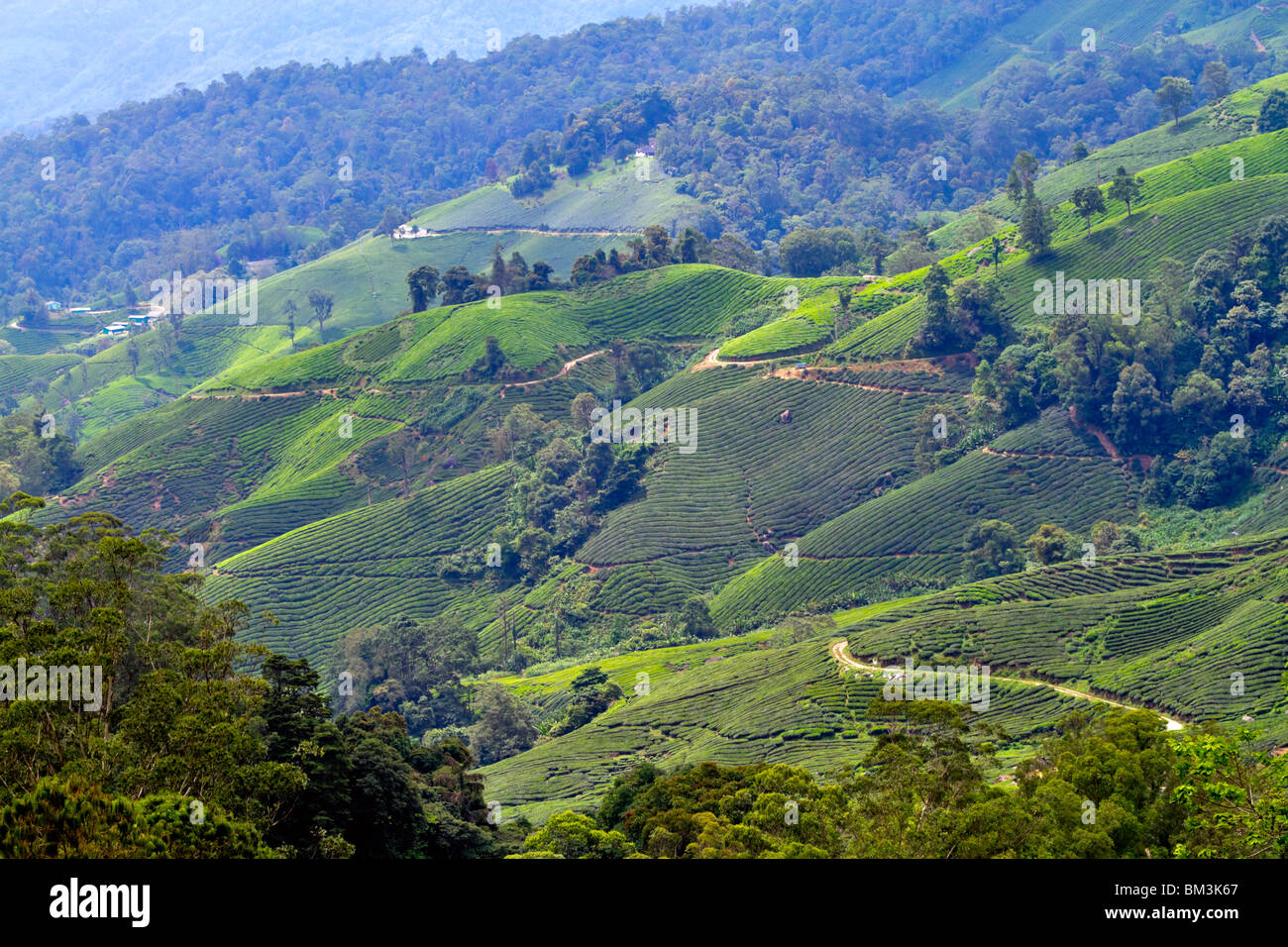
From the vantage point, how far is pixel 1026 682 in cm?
5012

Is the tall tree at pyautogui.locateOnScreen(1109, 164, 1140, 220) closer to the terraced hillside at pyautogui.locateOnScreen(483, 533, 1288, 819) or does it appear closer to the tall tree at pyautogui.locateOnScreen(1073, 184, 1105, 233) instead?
the tall tree at pyautogui.locateOnScreen(1073, 184, 1105, 233)

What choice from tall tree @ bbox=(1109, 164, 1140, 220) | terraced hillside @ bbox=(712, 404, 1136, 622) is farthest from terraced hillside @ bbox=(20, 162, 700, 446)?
terraced hillside @ bbox=(712, 404, 1136, 622)

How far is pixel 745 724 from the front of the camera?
50.6 meters

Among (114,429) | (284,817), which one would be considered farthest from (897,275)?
(284,817)

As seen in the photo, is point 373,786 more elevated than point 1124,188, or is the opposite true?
point 1124,188

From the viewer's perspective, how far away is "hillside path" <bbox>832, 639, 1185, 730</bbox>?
4438cm

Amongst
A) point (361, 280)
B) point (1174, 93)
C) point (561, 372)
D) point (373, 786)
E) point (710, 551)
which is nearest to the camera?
point (373, 786)

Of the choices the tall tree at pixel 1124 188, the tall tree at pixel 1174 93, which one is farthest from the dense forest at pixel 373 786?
the tall tree at pixel 1174 93

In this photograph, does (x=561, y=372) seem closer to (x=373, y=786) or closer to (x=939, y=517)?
(x=939, y=517)

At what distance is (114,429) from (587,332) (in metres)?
38.7

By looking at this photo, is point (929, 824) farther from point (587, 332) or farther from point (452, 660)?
point (587, 332)

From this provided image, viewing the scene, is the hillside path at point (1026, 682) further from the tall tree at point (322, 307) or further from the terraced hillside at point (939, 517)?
the tall tree at point (322, 307)

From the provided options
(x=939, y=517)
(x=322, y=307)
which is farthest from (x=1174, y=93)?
(x=322, y=307)

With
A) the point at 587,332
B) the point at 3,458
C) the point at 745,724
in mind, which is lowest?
the point at 745,724
